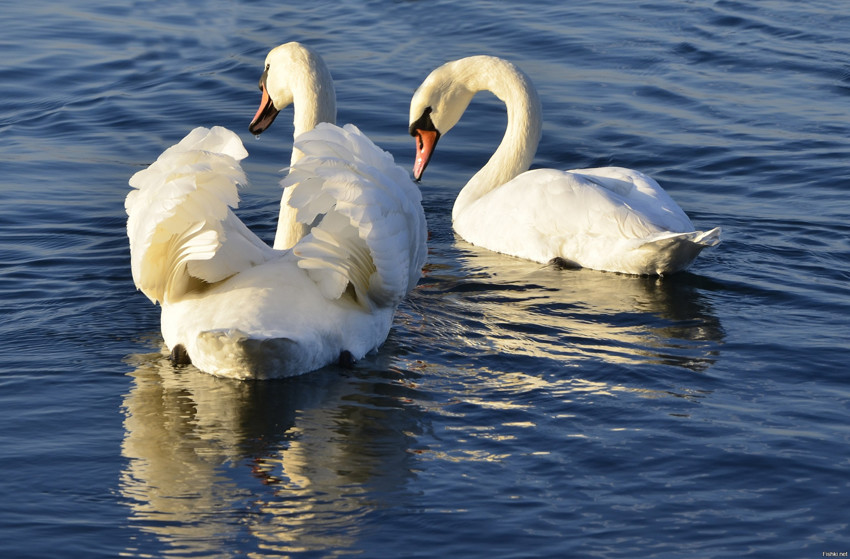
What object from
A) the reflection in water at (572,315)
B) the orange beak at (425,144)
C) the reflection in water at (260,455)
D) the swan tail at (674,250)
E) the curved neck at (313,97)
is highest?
the curved neck at (313,97)

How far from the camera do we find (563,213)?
898cm

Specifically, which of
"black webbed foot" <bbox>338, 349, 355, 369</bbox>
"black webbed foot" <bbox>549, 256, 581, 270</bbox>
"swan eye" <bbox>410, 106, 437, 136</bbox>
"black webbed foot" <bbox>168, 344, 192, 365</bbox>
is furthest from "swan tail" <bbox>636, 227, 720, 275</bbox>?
"black webbed foot" <bbox>168, 344, 192, 365</bbox>

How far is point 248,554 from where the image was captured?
4.84 meters

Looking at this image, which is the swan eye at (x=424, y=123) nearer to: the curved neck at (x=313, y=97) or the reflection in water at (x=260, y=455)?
the curved neck at (x=313, y=97)

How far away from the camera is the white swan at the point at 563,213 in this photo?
28.2 ft

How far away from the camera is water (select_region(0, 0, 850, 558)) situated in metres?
5.12

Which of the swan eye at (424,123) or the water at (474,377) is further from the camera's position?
the swan eye at (424,123)

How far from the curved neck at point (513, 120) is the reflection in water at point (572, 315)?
1522mm

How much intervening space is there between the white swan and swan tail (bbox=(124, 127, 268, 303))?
287cm

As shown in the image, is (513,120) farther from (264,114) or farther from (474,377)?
(474,377)

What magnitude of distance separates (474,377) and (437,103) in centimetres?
448

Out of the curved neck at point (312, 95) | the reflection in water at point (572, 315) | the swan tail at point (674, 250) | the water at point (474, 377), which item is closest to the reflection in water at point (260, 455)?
the water at point (474, 377)

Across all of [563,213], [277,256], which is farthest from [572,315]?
[277,256]

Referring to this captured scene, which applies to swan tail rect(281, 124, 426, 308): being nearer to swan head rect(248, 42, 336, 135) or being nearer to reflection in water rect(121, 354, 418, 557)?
reflection in water rect(121, 354, 418, 557)
